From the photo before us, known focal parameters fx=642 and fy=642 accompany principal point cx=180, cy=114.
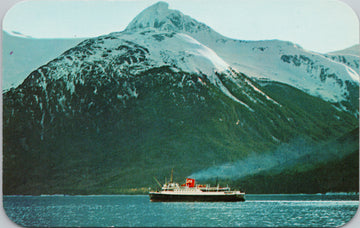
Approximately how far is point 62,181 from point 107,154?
7.35m

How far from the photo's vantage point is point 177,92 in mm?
81062

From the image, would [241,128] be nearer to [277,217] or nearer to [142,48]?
[142,48]

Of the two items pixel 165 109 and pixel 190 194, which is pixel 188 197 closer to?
pixel 190 194

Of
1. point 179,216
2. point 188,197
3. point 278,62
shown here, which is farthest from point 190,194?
point 278,62

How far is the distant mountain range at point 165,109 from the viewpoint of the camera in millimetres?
63375

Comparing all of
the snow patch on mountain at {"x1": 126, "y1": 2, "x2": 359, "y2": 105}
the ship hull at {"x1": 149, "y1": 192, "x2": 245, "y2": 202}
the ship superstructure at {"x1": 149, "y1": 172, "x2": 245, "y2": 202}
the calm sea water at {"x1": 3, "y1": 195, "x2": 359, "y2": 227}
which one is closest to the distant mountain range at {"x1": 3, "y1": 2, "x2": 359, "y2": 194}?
the snow patch on mountain at {"x1": 126, "y1": 2, "x2": 359, "y2": 105}

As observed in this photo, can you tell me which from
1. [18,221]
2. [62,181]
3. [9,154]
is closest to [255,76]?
[62,181]

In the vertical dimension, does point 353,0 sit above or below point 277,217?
above

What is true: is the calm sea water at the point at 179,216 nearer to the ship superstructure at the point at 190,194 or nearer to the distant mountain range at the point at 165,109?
the distant mountain range at the point at 165,109

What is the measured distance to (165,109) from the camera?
7650cm

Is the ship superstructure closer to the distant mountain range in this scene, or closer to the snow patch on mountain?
the distant mountain range

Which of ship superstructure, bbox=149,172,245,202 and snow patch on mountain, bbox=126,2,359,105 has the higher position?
snow patch on mountain, bbox=126,2,359,105

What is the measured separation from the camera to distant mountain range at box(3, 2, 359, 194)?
6338cm

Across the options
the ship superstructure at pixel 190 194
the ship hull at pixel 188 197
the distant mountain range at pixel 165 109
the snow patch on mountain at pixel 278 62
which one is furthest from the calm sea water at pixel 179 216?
the snow patch on mountain at pixel 278 62
